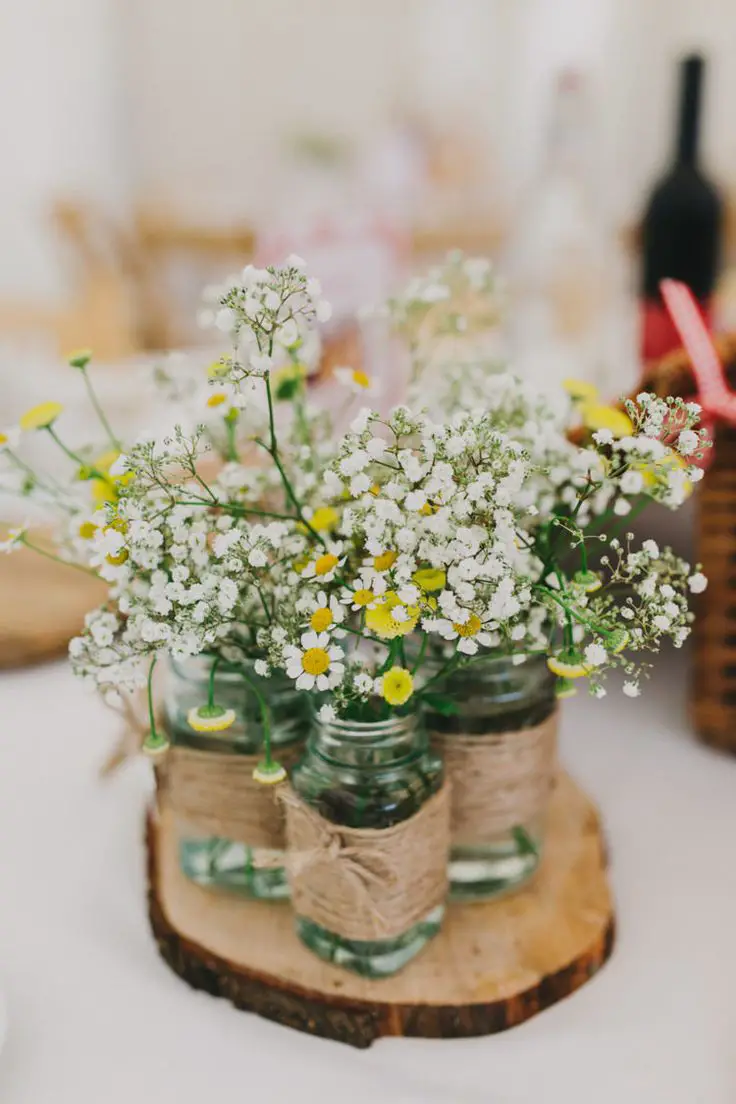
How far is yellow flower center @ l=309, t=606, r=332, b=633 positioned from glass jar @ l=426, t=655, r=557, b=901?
0.14m

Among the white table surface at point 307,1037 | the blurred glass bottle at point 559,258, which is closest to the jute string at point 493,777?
the white table surface at point 307,1037

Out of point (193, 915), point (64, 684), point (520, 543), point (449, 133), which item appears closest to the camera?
point (520, 543)

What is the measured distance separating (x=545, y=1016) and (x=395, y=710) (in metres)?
0.21

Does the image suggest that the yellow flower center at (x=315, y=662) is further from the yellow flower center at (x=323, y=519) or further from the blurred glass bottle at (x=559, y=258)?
the blurred glass bottle at (x=559, y=258)

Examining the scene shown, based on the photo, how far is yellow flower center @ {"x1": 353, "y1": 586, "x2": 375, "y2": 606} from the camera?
1.38 ft

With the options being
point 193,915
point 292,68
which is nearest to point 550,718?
point 193,915

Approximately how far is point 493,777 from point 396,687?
0.16m

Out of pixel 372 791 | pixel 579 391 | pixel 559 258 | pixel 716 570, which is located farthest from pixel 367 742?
pixel 559 258

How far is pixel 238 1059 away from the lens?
0.50 meters

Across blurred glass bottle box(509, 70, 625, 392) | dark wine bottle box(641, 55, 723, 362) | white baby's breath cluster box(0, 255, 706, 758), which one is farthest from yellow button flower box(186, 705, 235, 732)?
blurred glass bottle box(509, 70, 625, 392)

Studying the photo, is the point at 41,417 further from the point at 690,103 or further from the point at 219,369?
the point at 690,103

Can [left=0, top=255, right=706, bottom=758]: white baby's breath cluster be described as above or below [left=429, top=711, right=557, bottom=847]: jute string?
above

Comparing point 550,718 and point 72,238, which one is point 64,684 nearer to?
point 550,718

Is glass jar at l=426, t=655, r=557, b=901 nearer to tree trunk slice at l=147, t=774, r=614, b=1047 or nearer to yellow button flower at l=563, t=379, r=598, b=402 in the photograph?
tree trunk slice at l=147, t=774, r=614, b=1047
